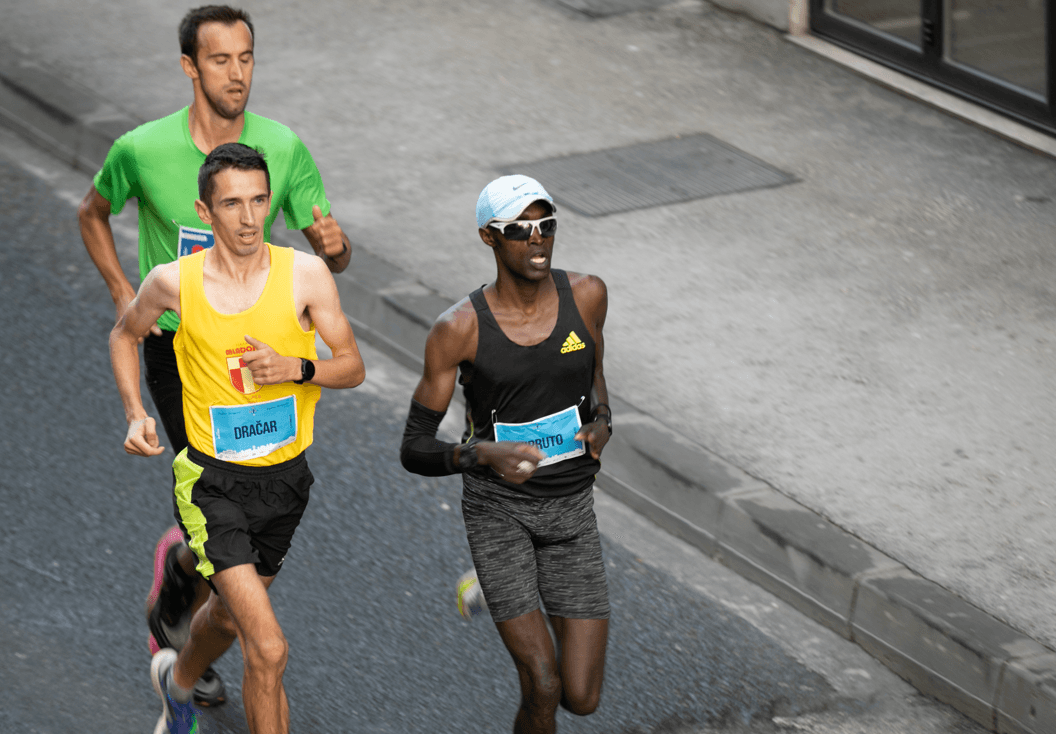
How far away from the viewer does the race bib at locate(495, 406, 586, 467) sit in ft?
16.1

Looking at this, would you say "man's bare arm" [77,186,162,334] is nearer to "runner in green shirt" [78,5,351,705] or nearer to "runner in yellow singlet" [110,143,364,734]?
"runner in green shirt" [78,5,351,705]

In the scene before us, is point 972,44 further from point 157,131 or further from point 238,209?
point 238,209

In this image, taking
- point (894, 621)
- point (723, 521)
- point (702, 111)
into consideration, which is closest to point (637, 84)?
point (702, 111)

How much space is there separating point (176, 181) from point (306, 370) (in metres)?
1.08

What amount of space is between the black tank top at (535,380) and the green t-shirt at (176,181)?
3.29ft

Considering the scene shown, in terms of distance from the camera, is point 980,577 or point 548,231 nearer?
point 548,231

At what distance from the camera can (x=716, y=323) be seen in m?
8.23

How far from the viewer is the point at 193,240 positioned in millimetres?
5465

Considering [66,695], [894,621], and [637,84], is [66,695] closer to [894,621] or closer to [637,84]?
[894,621]

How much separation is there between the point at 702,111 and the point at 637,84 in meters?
0.70

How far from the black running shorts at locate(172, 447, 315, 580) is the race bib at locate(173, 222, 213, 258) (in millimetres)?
771

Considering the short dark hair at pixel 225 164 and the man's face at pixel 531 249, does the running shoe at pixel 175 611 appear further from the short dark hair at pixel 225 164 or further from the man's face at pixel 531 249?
the man's face at pixel 531 249

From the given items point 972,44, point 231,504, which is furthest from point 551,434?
point 972,44

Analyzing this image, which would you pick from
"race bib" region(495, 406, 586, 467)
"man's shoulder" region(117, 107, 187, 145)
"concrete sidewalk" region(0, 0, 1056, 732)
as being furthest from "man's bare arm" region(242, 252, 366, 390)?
"concrete sidewalk" region(0, 0, 1056, 732)
